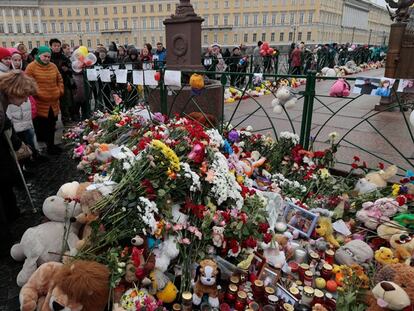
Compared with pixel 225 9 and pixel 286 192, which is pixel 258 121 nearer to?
pixel 286 192

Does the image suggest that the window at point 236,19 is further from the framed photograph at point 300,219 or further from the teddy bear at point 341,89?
the framed photograph at point 300,219

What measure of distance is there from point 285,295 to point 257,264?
0.34 meters

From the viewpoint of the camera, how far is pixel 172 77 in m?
5.39

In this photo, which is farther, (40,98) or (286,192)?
(40,98)

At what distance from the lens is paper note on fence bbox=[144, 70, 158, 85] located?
5689 mm

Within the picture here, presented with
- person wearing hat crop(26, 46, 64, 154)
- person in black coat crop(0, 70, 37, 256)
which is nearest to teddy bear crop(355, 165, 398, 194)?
person in black coat crop(0, 70, 37, 256)

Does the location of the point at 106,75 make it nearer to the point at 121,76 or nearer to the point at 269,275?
the point at 121,76

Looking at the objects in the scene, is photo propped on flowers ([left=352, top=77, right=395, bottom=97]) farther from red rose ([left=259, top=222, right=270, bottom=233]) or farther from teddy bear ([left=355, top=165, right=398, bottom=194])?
red rose ([left=259, top=222, right=270, bottom=233])

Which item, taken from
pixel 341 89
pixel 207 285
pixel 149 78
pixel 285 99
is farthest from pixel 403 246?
pixel 149 78

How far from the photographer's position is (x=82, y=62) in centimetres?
740

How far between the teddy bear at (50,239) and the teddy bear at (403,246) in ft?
8.21

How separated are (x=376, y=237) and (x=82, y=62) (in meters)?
6.50

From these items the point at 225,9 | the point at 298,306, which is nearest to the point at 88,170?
the point at 298,306

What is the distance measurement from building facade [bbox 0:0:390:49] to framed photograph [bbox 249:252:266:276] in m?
80.8
